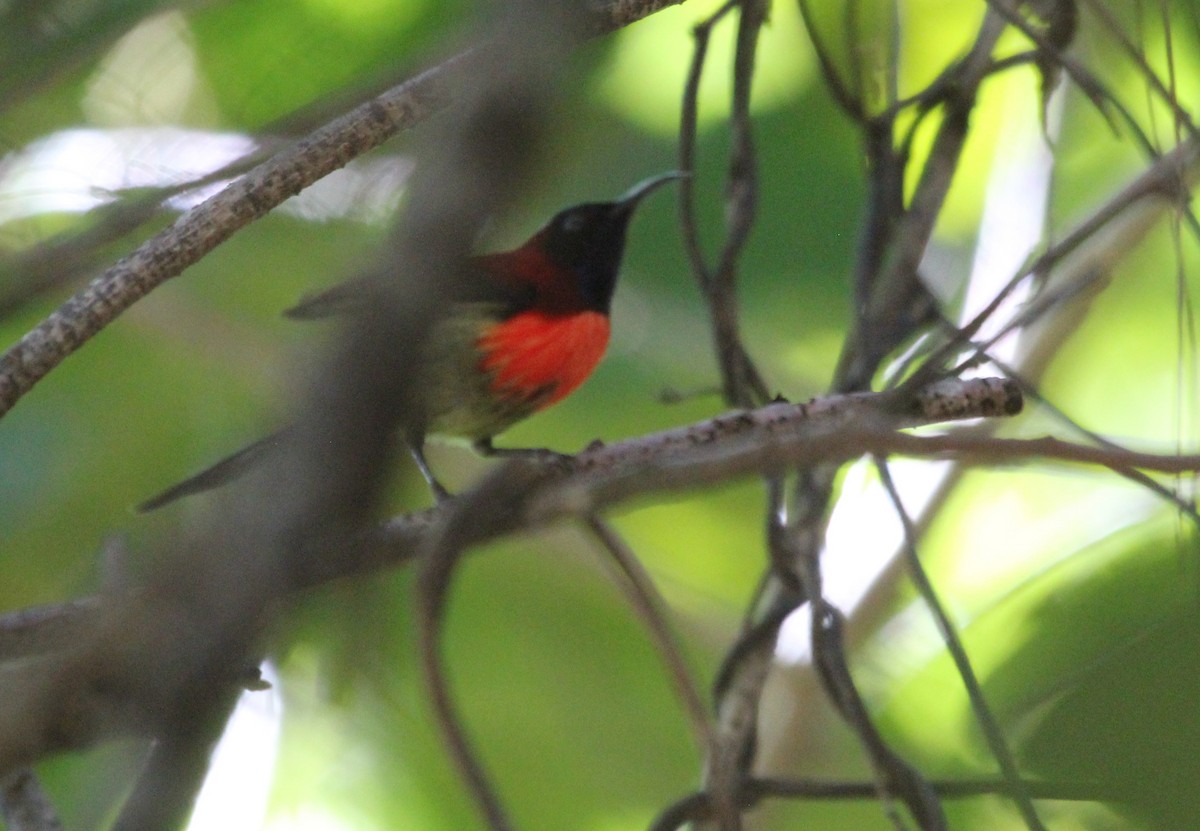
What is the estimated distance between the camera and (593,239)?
9.16 ft

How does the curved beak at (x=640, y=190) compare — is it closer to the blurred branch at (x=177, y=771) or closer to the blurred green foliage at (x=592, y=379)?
the blurred green foliage at (x=592, y=379)

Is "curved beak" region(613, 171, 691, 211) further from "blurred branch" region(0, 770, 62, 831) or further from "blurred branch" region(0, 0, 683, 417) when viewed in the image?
"blurred branch" region(0, 770, 62, 831)

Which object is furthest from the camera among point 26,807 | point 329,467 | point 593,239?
point 593,239

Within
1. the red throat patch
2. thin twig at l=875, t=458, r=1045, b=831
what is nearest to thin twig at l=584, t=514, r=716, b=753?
thin twig at l=875, t=458, r=1045, b=831

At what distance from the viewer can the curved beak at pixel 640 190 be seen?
249 cm

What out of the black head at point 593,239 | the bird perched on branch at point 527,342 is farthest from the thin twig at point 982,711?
the black head at point 593,239

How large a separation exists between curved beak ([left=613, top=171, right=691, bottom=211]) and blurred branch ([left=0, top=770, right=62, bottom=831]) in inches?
57.6

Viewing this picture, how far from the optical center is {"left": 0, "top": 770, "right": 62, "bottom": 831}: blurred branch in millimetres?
1378

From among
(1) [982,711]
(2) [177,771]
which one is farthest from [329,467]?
(1) [982,711]

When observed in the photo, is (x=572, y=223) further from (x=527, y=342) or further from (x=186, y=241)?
(x=186, y=241)

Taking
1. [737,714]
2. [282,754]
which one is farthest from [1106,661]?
[282,754]

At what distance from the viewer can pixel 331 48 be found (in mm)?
2357

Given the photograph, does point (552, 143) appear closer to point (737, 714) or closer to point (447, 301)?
point (447, 301)

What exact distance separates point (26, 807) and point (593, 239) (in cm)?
172
